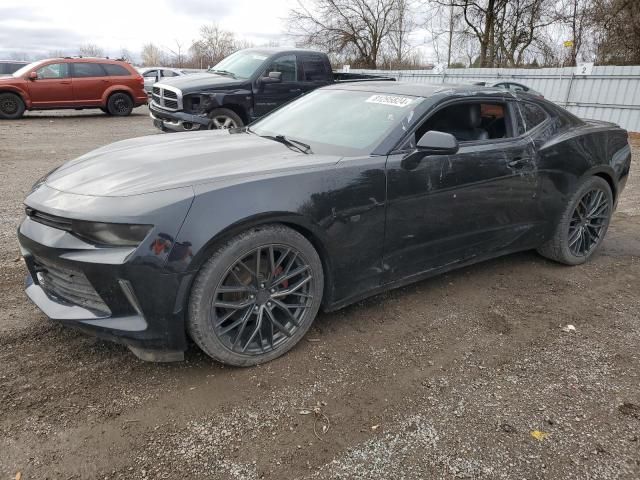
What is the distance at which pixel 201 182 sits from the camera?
2.48m

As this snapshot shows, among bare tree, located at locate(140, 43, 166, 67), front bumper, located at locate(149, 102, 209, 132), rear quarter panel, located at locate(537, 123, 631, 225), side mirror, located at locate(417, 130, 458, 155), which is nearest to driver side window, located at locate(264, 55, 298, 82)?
front bumper, located at locate(149, 102, 209, 132)

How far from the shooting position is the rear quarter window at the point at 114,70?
1440 cm

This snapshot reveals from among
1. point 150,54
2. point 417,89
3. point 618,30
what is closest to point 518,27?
point 618,30

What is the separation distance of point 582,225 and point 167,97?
744 centimetres

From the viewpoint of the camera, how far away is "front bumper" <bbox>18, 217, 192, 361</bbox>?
2.29 meters

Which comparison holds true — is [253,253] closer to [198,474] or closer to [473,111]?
[198,474]

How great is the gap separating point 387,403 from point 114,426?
1.30 metres

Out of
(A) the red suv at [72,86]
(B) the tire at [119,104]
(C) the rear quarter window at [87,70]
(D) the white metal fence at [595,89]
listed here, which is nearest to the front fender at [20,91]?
(A) the red suv at [72,86]

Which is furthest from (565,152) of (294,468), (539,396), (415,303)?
(294,468)

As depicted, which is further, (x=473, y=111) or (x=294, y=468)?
(x=473, y=111)

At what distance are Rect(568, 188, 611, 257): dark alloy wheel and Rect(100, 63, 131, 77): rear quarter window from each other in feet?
45.8

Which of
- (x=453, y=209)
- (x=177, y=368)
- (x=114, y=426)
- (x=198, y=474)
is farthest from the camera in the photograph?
(x=453, y=209)

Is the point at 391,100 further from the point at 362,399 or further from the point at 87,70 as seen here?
the point at 87,70

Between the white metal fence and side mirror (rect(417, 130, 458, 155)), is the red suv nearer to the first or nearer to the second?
the white metal fence
